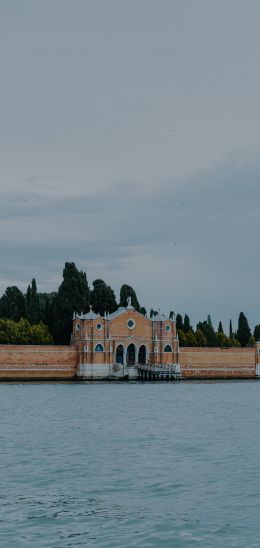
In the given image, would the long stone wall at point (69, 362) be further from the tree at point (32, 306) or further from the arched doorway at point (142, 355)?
the tree at point (32, 306)

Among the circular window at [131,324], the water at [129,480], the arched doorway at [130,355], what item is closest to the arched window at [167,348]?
the arched doorway at [130,355]

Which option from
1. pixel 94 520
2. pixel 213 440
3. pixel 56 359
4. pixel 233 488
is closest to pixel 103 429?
pixel 213 440

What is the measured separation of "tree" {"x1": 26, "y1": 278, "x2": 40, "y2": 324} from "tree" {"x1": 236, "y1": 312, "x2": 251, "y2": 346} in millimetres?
21086

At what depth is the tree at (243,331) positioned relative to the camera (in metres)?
88.6

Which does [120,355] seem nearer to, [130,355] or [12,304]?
[130,355]

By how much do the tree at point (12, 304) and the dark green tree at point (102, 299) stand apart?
21.7 feet

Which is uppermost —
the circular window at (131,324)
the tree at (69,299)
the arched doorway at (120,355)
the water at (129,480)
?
the tree at (69,299)

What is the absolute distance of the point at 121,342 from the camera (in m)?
73.8

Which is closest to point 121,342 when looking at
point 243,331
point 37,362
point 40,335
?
point 40,335

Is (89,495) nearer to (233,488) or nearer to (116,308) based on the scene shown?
(233,488)

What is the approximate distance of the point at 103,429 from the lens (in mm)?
29031

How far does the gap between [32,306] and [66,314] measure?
18.8 ft

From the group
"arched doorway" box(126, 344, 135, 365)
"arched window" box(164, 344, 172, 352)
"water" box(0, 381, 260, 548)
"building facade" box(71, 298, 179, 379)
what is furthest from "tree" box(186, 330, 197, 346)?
"water" box(0, 381, 260, 548)

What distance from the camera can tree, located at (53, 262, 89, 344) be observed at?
75250 millimetres
